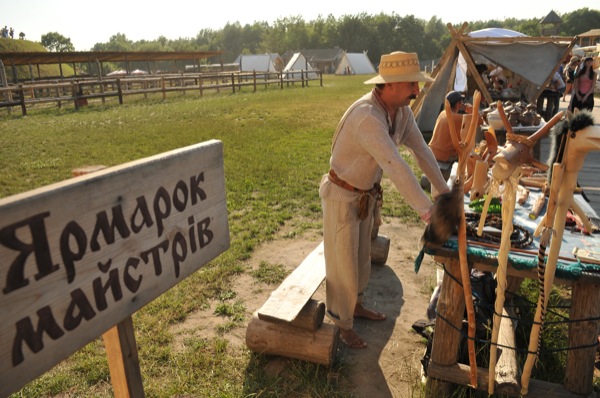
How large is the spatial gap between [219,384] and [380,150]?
1.80 metres

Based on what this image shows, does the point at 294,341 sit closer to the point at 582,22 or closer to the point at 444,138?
the point at 444,138

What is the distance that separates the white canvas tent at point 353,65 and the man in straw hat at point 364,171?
172 feet

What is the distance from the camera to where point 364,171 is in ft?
9.39

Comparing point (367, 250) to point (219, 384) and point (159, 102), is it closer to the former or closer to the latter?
point (219, 384)

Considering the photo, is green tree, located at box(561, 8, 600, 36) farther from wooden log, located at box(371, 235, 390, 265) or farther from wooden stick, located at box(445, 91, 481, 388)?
wooden stick, located at box(445, 91, 481, 388)

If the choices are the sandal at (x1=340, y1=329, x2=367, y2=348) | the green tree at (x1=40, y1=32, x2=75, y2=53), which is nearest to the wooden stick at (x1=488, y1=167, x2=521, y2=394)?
the sandal at (x1=340, y1=329, x2=367, y2=348)

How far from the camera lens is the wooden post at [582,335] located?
2311 mm

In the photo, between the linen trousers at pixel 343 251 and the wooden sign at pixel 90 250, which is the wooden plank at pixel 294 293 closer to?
the linen trousers at pixel 343 251

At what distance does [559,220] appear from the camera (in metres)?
2.02

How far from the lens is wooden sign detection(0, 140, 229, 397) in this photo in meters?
1.08

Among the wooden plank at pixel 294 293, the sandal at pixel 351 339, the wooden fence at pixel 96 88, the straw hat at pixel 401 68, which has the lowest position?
the sandal at pixel 351 339

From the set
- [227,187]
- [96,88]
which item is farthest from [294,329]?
[96,88]

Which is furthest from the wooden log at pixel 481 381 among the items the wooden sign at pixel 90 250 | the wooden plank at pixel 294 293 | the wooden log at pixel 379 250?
the wooden log at pixel 379 250

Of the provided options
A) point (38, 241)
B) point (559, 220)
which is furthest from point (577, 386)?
point (38, 241)
